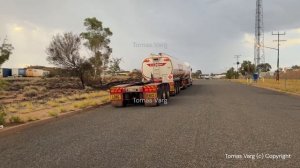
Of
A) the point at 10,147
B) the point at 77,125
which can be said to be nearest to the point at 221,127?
the point at 77,125

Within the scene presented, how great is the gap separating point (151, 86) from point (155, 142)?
9.51 metres

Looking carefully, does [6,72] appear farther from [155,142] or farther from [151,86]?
[155,142]

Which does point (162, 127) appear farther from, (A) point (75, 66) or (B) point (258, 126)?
(A) point (75, 66)

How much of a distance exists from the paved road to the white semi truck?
16.8ft

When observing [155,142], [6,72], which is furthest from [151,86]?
[6,72]

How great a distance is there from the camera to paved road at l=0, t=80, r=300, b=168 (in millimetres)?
6586

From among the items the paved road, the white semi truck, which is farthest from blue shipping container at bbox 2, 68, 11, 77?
the paved road

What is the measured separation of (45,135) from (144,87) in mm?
8484

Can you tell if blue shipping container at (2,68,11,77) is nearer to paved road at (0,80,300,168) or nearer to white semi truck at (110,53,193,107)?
white semi truck at (110,53,193,107)

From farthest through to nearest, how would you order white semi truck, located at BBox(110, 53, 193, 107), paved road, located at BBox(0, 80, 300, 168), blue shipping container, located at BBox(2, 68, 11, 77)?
blue shipping container, located at BBox(2, 68, 11, 77) → white semi truck, located at BBox(110, 53, 193, 107) → paved road, located at BBox(0, 80, 300, 168)

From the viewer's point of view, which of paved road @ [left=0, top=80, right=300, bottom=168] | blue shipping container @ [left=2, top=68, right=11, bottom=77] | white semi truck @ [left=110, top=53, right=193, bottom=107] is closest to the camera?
paved road @ [left=0, top=80, right=300, bottom=168]

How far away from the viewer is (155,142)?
8.27 m

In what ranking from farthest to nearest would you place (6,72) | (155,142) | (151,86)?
1. (6,72)
2. (151,86)
3. (155,142)

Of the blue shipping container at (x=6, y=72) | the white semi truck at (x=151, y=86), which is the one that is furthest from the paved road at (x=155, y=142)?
the blue shipping container at (x=6, y=72)
